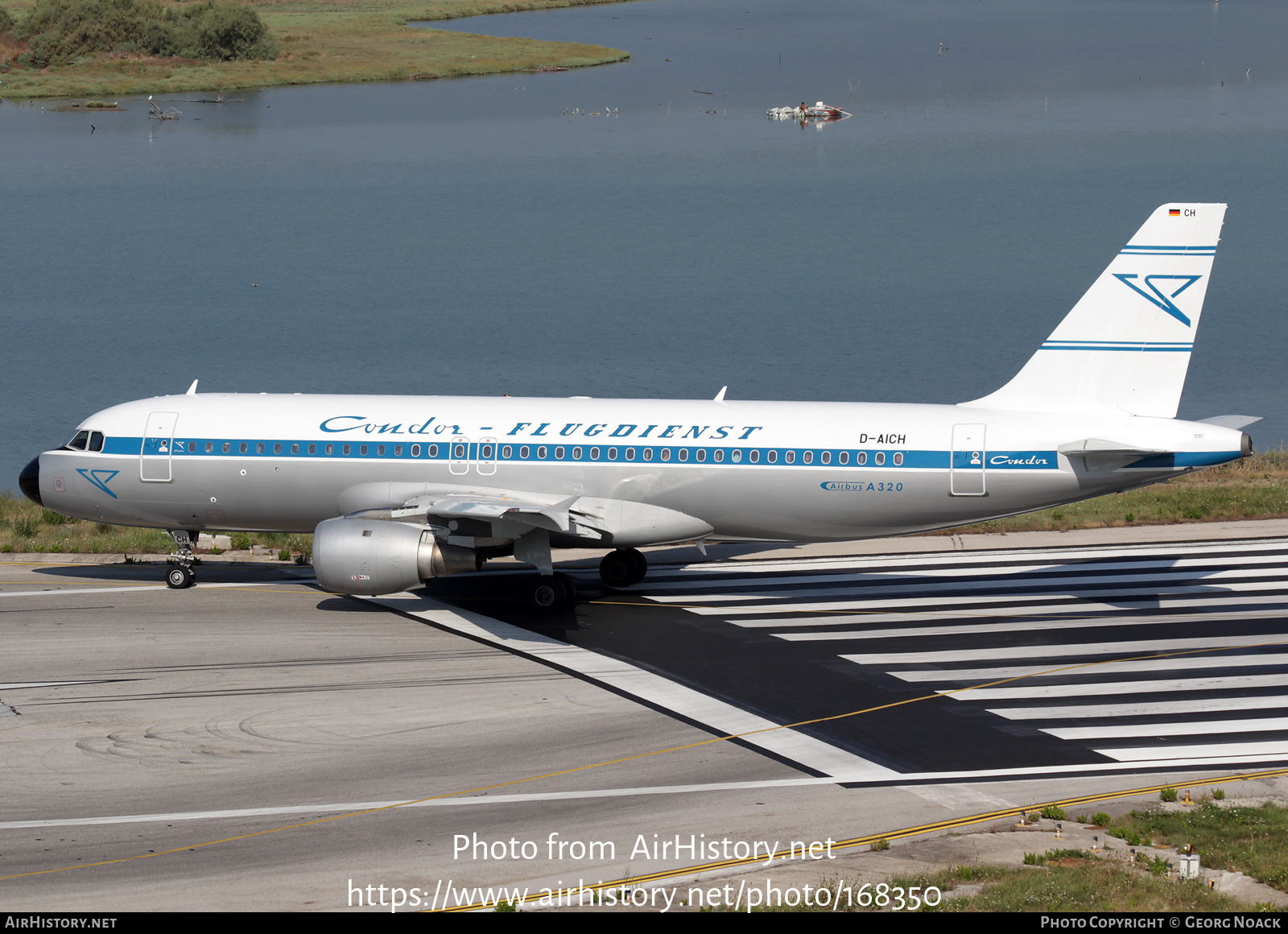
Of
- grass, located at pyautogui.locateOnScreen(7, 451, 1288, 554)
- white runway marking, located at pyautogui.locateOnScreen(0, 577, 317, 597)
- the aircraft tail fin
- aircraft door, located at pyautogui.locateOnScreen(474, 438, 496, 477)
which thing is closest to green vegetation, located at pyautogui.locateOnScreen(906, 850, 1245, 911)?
the aircraft tail fin

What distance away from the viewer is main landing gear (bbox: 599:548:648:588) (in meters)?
35.3

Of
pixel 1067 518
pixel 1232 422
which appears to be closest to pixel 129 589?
pixel 1067 518

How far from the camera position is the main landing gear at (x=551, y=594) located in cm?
3284

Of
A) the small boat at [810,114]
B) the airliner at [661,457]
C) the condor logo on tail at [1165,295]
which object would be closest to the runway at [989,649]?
the airliner at [661,457]

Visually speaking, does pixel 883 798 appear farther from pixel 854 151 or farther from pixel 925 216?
pixel 854 151

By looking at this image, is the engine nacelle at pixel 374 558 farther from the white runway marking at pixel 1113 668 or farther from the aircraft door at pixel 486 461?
the white runway marking at pixel 1113 668

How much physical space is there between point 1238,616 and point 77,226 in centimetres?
8266

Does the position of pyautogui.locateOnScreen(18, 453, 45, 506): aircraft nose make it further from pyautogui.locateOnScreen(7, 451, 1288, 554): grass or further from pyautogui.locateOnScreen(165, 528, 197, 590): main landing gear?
pyautogui.locateOnScreen(7, 451, 1288, 554): grass

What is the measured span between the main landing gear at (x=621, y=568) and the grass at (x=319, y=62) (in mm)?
118936

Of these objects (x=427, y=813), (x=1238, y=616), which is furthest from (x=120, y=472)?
(x=1238, y=616)

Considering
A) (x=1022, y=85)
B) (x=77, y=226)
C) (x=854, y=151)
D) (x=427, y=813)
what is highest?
(x=1022, y=85)

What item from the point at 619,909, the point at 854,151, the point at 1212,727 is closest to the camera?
the point at 619,909

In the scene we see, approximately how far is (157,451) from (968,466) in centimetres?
1903

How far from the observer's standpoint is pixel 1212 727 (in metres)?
25.8
